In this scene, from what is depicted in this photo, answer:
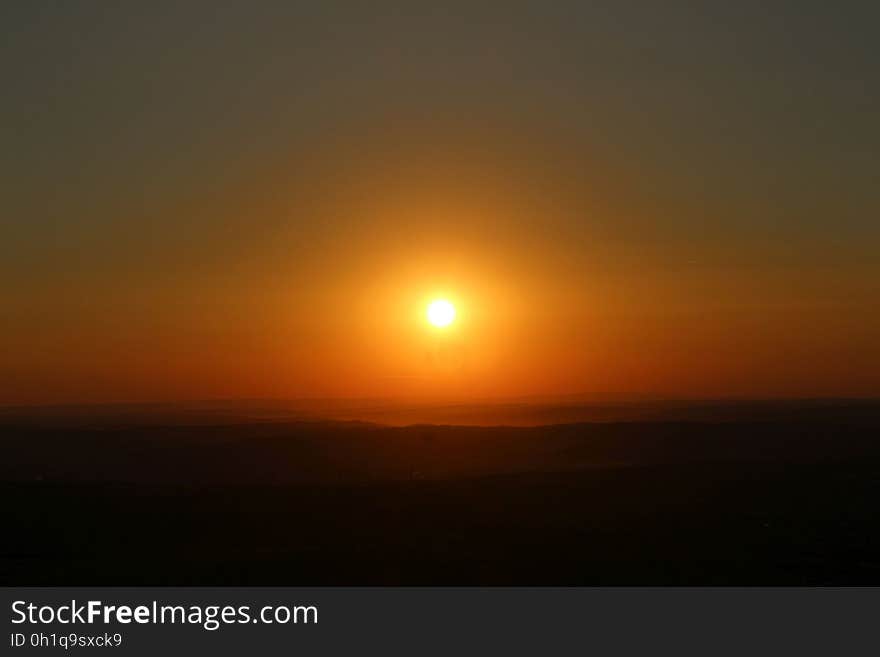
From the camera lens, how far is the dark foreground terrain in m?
24.6

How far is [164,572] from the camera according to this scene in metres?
24.7

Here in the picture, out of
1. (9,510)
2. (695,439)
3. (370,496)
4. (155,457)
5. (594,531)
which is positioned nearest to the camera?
(594,531)

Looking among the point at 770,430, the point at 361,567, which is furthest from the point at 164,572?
the point at 770,430

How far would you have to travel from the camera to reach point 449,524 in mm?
32219

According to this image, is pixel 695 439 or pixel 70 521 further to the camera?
pixel 695 439

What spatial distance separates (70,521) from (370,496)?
1045cm

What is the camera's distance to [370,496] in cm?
3941

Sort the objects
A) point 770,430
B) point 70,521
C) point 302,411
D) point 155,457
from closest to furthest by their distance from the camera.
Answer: point 70,521
point 155,457
point 770,430
point 302,411

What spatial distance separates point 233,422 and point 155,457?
151 feet

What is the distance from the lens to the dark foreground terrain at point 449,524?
24562 mm

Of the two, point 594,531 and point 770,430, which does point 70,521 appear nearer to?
point 594,531
